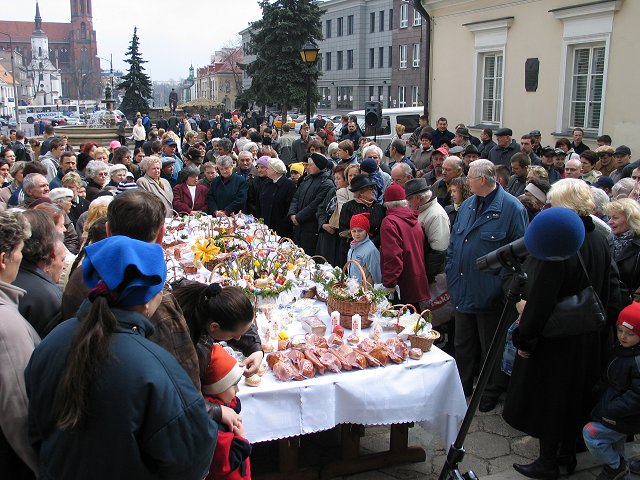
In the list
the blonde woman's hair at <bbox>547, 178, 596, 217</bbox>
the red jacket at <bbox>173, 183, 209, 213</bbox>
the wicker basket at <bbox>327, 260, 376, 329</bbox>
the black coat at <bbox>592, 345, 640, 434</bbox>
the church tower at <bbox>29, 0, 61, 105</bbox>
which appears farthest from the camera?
the church tower at <bbox>29, 0, 61, 105</bbox>

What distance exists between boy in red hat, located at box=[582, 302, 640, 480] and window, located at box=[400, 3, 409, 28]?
4323 centimetres

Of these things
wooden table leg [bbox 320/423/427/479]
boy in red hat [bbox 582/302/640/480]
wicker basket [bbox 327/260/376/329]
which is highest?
wicker basket [bbox 327/260/376/329]

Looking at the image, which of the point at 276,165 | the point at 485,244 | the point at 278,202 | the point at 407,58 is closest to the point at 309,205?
the point at 278,202

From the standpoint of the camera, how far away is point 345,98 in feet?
176

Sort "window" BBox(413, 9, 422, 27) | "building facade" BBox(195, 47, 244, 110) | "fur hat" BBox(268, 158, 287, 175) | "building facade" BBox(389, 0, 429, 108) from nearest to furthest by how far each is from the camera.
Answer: "fur hat" BBox(268, 158, 287, 175), "window" BBox(413, 9, 422, 27), "building facade" BBox(389, 0, 429, 108), "building facade" BBox(195, 47, 244, 110)

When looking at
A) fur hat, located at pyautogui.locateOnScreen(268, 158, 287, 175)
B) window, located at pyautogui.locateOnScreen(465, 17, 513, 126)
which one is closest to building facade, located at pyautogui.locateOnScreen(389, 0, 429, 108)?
window, located at pyautogui.locateOnScreen(465, 17, 513, 126)

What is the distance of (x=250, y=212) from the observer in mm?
8773

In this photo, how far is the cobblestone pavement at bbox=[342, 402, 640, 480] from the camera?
4102mm

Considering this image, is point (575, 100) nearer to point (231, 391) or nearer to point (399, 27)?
point (231, 391)

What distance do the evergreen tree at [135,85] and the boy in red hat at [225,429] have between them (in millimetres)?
45928

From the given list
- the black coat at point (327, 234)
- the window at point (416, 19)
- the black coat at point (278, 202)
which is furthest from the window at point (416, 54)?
the black coat at point (327, 234)

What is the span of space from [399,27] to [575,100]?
3498 cm

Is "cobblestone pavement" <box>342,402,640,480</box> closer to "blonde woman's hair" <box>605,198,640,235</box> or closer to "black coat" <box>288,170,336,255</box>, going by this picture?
"blonde woman's hair" <box>605,198,640,235</box>

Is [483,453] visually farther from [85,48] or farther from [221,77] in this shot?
[85,48]
